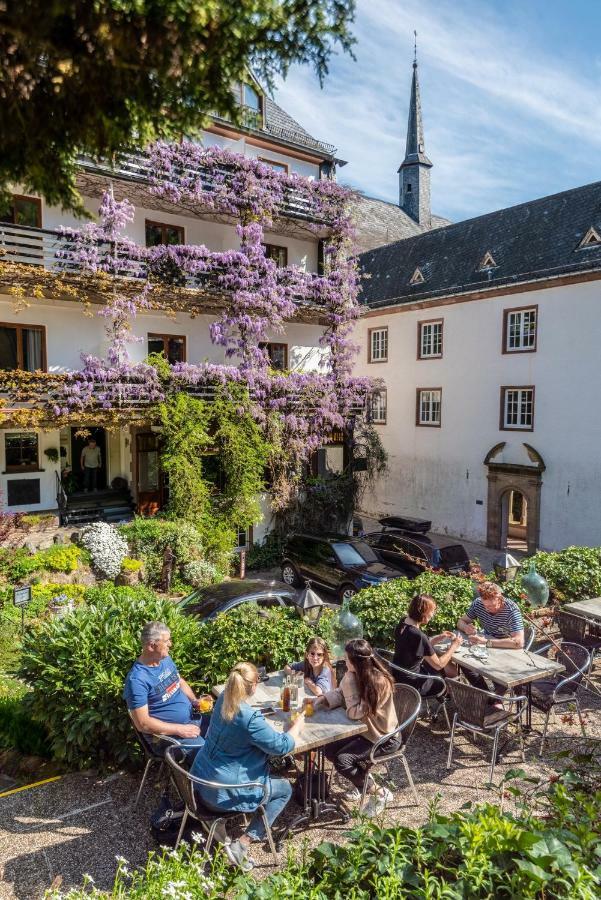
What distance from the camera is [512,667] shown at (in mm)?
6629

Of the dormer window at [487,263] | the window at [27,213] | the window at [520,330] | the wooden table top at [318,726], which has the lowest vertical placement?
the wooden table top at [318,726]

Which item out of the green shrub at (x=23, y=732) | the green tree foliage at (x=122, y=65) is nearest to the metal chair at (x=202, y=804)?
the green shrub at (x=23, y=732)

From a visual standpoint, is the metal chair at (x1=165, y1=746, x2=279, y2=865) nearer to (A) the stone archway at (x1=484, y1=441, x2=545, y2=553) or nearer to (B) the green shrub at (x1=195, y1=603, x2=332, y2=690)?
(B) the green shrub at (x1=195, y1=603, x2=332, y2=690)

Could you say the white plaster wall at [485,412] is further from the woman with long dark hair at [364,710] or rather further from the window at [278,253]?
the woman with long dark hair at [364,710]

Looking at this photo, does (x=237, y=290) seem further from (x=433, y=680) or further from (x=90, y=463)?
(x=433, y=680)

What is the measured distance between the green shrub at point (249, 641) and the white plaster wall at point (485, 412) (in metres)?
14.7

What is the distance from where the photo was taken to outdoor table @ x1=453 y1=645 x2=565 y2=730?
6.37 meters

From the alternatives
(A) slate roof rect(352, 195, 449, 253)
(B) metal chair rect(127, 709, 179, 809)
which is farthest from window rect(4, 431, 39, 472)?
(A) slate roof rect(352, 195, 449, 253)

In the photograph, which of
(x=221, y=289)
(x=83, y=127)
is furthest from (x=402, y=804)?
(x=221, y=289)

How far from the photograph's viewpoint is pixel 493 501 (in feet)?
72.2

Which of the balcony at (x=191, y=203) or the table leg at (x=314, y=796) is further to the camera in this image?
the balcony at (x=191, y=203)

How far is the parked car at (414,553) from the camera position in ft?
51.0

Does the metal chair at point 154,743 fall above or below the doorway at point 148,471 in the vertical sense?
below

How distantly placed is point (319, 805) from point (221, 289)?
15693 mm
